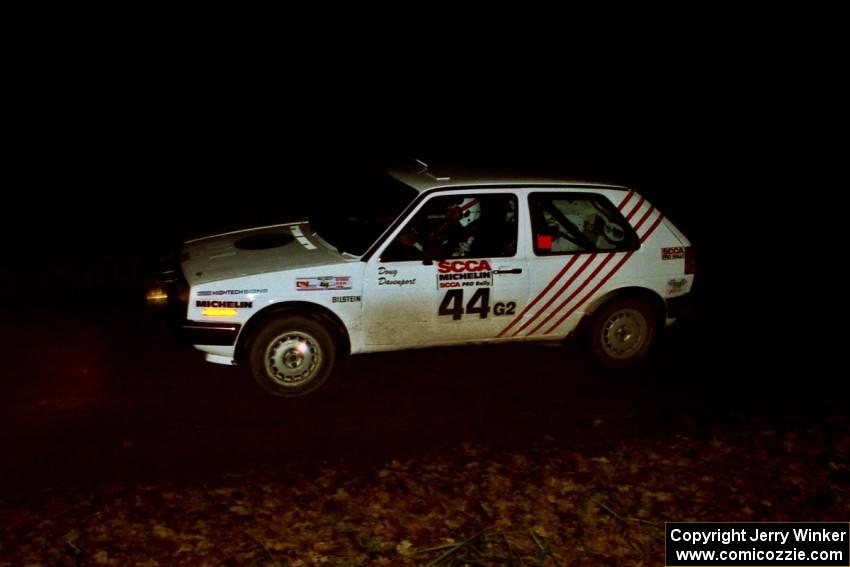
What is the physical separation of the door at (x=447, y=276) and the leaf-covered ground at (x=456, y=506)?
117cm

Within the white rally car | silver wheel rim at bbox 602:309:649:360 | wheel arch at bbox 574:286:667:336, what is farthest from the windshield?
silver wheel rim at bbox 602:309:649:360

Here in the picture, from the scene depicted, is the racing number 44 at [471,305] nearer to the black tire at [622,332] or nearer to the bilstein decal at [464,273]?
the bilstein decal at [464,273]

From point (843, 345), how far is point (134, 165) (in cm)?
1099

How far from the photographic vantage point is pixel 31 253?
984cm

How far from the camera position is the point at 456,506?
5.25m

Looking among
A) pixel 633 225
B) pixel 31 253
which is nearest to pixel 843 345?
pixel 633 225

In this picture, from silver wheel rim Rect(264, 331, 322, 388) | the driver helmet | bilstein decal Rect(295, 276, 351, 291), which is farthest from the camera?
the driver helmet

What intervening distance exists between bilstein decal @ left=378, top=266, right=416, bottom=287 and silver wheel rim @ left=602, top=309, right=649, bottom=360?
6.12 ft

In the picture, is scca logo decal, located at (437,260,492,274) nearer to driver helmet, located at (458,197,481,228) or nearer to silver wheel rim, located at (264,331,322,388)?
driver helmet, located at (458,197,481,228)

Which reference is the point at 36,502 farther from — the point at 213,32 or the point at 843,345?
the point at 213,32

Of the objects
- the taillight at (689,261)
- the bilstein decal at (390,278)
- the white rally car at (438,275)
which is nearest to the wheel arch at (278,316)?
the white rally car at (438,275)

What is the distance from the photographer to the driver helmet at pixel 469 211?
22.6ft

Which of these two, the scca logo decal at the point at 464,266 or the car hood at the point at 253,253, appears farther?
the scca logo decal at the point at 464,266

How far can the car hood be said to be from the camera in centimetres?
643
